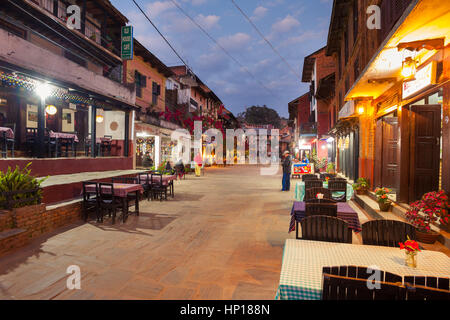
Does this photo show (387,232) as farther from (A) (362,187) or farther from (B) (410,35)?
(A) (362,187)

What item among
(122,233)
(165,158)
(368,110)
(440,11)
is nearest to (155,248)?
(122,233)

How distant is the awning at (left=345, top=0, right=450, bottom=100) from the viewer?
12.1 feet

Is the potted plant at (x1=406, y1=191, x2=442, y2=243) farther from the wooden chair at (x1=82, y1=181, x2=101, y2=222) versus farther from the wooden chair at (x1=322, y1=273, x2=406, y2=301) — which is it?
the wooden chair at (x1=82, y1=181, x2=101, y2=222)

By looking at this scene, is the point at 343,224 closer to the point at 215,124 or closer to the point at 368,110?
the point at 368,110

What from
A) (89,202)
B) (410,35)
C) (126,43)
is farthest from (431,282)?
(126,43)

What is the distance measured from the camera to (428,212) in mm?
4352

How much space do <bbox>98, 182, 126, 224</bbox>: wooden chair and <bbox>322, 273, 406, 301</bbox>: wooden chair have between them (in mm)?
5926

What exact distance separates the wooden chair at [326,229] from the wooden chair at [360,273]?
1598 millimetres

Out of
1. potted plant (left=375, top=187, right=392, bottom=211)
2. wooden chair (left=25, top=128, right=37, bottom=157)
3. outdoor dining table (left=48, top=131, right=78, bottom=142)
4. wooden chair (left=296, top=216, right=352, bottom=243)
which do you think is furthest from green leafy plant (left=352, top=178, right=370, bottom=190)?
wooden chair (left=25, top=128, right=37, bottom=157)

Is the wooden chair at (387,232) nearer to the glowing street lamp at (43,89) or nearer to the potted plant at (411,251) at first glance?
the potted plant at (411,251)

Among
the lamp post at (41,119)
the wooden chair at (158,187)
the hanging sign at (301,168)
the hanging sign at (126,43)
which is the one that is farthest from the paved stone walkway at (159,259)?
the hanging sign at (301,168)

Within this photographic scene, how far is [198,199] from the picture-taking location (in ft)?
33.6

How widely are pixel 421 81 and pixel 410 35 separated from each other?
1.31 metres
